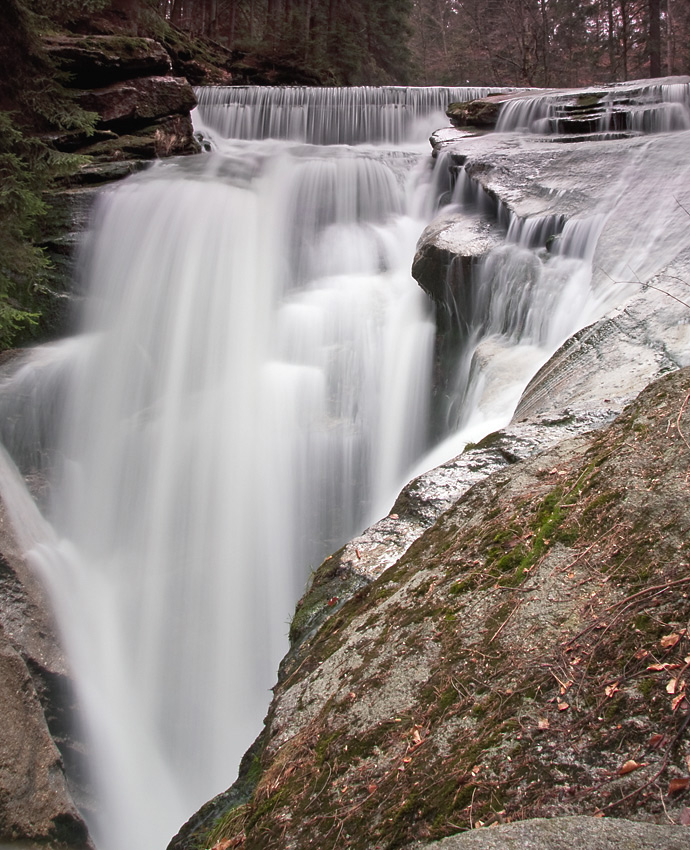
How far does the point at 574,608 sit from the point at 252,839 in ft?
4.70

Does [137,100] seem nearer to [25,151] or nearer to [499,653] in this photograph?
[25,151]

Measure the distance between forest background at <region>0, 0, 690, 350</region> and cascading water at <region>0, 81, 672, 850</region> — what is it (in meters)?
1.12

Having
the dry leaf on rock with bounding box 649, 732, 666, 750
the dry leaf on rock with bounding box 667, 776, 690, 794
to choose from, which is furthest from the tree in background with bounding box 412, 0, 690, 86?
the dry leaf on rock with bounding box 667, 776, 690, 794

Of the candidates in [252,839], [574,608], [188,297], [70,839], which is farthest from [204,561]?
[574,608]

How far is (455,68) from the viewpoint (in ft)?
117

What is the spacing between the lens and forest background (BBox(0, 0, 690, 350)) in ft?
31.1

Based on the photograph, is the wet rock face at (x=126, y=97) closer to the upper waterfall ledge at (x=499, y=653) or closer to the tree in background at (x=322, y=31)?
the tree in background at (x=322, y=31)

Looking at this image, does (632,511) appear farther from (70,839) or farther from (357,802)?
(70,839)

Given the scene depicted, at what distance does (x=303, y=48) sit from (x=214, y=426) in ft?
64.4

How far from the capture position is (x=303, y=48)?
22766mm

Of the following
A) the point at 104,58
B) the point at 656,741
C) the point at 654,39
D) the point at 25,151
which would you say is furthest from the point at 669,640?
the point at 654,39

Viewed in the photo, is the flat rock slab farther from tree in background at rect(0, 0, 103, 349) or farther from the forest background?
the forest background

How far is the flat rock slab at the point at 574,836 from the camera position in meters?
1.41

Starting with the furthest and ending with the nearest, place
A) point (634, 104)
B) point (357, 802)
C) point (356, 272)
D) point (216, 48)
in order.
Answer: point (216, 48)
point (634, 104)
point (356, 272)
point (357, 802)
